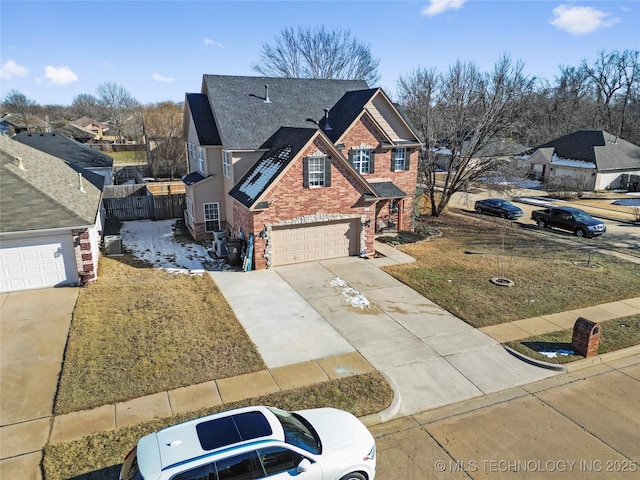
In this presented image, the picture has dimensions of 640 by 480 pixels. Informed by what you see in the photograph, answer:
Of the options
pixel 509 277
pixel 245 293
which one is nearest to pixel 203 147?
pixel 245 293

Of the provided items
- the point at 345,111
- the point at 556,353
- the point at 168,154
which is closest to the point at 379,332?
the point at 556,353

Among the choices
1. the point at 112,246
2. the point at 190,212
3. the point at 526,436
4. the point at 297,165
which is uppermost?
the point at 297,165

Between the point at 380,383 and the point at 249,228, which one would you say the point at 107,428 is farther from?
the point at 249,228

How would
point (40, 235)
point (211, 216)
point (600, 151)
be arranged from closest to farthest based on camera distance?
point (40, 235)
point (211, 216)
point (600, 151)

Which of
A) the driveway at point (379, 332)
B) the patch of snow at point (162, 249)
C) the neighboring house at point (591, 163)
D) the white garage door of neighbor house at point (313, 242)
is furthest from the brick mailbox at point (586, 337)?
the neighboring house at point (591, 163)

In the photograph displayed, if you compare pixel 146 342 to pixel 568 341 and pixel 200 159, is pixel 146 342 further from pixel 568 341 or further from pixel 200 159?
pixel 200 159

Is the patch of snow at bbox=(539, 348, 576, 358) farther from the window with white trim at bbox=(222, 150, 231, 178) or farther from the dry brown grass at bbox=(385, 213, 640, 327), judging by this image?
the window with white trim at bbox=(222, 150, 231, 178)

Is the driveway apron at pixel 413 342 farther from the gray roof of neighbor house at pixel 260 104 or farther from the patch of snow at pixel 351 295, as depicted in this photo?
the gray roof of neighbor house at pixel 260 104

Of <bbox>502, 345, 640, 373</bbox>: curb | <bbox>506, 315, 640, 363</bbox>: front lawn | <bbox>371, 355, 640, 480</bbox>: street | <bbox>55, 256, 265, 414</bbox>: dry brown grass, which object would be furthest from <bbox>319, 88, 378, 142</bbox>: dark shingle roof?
<bbox>371, 355, 640, 480</bbox>: street
